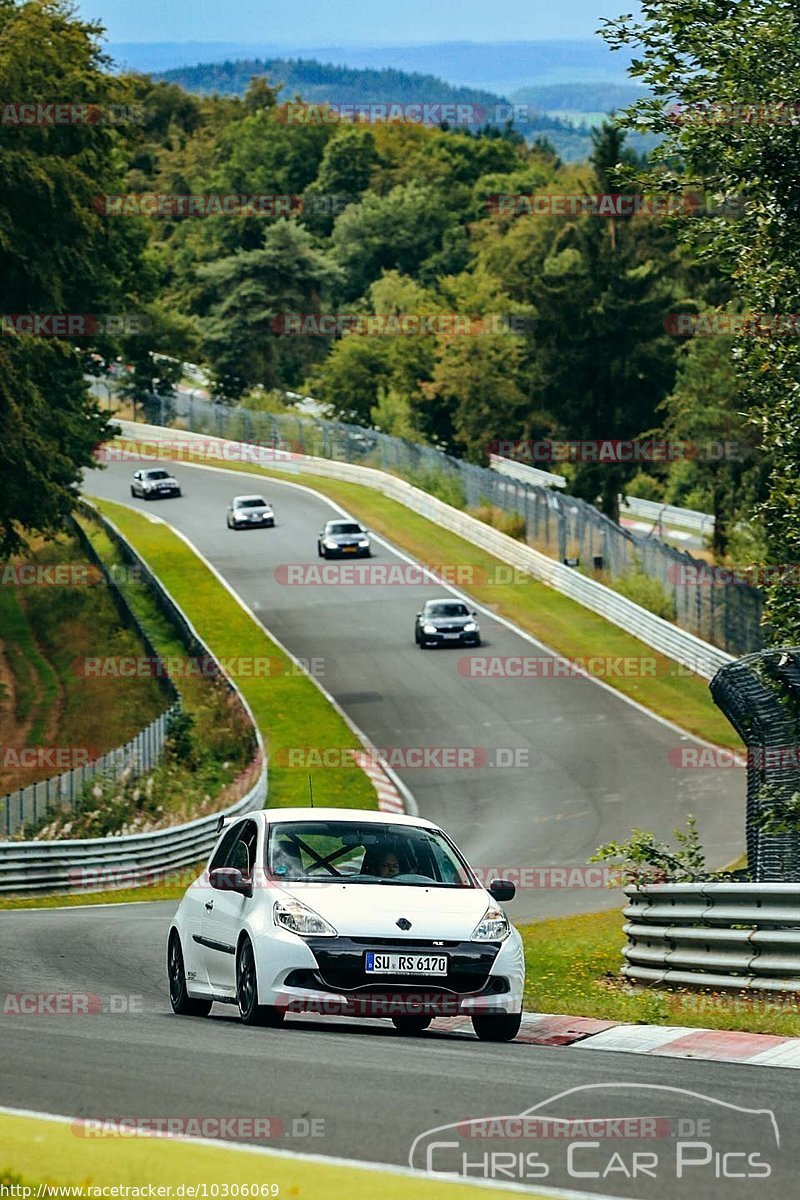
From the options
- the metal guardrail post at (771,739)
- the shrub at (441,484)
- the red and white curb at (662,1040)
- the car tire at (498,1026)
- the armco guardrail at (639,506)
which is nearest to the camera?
the red and white curb at (662,1040)

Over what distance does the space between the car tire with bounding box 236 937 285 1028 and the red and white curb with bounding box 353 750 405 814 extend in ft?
81.9

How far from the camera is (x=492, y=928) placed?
11.7m

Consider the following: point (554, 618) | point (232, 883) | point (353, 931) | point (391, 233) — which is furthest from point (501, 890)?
point (391, 233)

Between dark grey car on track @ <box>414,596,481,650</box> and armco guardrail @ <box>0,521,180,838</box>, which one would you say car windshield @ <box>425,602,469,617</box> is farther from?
armco guardrail @ <box>0,521,180,838</box>

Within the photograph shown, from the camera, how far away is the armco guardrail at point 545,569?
50312mm

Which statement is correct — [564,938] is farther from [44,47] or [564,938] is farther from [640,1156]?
[44,47]

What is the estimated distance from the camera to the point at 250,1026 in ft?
38.1

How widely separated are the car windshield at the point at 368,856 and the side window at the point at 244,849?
0.17m

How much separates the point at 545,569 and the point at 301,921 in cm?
4977

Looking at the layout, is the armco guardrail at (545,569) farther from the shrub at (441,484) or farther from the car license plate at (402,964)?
the car license plate at (402,964)

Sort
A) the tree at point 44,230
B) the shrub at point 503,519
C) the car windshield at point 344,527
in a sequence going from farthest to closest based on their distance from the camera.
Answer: the shrub at point 503,519, the car windshield at point 344,527, the tree at point 44,230

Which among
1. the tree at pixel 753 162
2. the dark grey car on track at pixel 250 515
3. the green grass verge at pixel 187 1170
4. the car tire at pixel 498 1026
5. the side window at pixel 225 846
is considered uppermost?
the tree at pixel 753 162

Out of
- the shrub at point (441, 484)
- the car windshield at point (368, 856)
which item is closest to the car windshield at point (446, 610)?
the shrub at point (441, 484)

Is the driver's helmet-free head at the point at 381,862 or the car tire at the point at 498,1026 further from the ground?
the driver's helmet-free head at the point at 381,862
